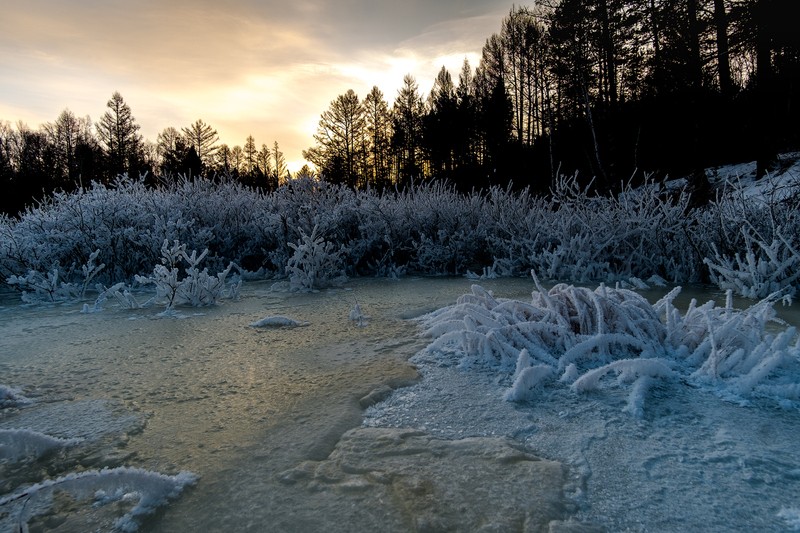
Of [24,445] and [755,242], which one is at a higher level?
[755,242]

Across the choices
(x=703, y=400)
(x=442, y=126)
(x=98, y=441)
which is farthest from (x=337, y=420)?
(x=442, y=126)

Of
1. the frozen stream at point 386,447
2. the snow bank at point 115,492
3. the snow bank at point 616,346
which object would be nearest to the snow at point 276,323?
the frozen stream at point 386,447

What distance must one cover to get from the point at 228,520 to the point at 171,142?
151 ft

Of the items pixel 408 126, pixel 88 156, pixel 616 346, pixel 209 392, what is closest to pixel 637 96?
pixel 408 126

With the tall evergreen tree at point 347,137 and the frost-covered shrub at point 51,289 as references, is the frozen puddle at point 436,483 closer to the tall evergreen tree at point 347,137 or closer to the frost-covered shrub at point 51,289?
the frost-covered shrub at point 51,289

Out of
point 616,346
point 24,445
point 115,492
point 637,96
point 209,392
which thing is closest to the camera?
point 115,492

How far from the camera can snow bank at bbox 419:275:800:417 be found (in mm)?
1893

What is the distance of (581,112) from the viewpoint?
19.7m

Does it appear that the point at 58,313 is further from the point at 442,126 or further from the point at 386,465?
the point at 442,126

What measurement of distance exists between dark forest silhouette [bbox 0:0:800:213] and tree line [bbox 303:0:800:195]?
6cm

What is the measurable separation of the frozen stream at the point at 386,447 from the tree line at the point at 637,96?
7.74 meters

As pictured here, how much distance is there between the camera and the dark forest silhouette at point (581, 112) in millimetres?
13688

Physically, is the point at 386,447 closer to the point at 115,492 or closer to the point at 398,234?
the point at 115,492

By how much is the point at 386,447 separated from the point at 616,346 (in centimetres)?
144
